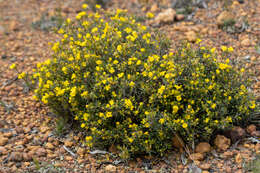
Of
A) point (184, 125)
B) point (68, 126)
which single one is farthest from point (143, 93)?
point (68, 126)

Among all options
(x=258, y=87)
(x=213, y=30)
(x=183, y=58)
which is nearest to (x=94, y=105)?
(x=183, y=58)

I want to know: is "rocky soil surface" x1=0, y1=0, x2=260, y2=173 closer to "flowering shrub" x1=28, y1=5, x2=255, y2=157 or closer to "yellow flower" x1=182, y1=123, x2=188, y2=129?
"flowering shrub" x1=28, y1=5, x2=255, y2=157

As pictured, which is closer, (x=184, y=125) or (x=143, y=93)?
(x=184, y=125)

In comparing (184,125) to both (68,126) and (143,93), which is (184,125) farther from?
(68,126)

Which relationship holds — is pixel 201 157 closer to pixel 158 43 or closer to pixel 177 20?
pixel 158 43

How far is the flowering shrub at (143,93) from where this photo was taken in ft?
10.6

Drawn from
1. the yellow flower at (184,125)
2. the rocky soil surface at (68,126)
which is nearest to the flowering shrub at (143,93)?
the yellow flower at (184,125)

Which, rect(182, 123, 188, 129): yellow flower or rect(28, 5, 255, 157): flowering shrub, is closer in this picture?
rect(182, 123, 188, 129): yellow flower

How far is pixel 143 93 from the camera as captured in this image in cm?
349

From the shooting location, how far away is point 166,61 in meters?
3.47

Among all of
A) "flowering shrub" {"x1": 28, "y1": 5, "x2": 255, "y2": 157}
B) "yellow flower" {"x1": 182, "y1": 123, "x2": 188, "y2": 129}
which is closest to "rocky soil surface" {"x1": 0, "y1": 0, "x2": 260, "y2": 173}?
"flowering shrub" {"x1": 28, "y1": 5, "x2": 255, "y2": 157}

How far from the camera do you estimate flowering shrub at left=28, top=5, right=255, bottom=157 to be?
322 centimetres

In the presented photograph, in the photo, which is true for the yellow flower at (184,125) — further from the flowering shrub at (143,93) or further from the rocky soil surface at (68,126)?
the rocky soil surface at (68,126)

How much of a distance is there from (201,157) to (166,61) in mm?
1206
